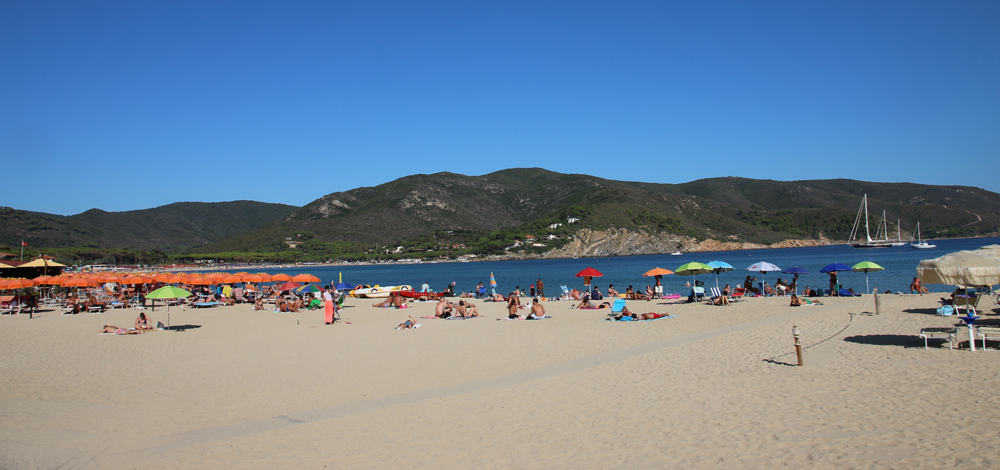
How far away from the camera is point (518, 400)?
8.84 metres

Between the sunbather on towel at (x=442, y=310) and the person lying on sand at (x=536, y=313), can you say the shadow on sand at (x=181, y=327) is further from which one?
the person lying on sand at (x=536, y=313)

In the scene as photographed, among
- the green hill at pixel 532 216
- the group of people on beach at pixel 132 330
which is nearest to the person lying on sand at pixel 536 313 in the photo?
the group of people on beach at pixel 132 330

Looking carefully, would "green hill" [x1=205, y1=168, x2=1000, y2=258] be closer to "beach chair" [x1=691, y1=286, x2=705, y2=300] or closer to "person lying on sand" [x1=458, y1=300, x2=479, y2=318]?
"beach chair" [x1=691, y1=286, x2=705, y2=300]

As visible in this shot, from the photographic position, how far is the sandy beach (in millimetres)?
6348

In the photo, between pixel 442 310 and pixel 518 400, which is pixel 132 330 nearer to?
pixel 442 310

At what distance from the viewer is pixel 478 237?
159000 mm

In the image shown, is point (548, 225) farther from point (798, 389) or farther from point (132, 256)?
point (798, 389)

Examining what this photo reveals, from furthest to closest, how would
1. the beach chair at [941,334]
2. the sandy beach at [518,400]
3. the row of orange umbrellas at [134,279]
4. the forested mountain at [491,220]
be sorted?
the forested mountain at [491,220] < the row of orange umbrellas at [134,279] < the beach chair at [941,334] < the sandy beach at [518,400]

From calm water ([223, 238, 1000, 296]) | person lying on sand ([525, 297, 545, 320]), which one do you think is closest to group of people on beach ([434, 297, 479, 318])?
person lying on sand ([525, 297, 545, 320])

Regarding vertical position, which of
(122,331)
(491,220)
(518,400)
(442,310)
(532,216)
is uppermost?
(532,216)

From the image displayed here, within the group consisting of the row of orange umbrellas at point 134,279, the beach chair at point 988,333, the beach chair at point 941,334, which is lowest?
the beach chair at point 941,334

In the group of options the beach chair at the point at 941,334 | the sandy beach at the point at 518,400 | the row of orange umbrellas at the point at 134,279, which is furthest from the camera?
the row of orange umbrellas at the point at 134,279

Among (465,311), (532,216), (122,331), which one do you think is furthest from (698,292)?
(532,216)

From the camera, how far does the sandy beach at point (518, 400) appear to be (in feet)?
20.8
